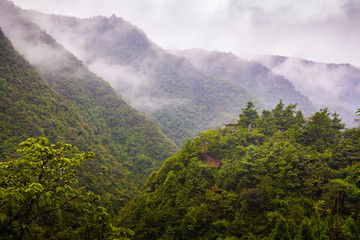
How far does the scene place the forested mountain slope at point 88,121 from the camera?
4144cm

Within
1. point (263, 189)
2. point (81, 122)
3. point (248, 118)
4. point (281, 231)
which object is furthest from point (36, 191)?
point (81, 122)

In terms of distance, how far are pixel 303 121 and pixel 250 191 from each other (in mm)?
13875

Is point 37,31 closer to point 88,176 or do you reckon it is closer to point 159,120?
point 159,120

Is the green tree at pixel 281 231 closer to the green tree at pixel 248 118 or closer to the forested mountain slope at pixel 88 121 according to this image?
the green tree at pixel 248 118

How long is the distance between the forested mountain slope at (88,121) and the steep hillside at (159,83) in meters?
32.8

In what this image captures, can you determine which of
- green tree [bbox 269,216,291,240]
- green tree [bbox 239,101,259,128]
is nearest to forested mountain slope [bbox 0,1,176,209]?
green tree [bbox 239,101,259,128]

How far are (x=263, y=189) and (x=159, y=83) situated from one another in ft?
520

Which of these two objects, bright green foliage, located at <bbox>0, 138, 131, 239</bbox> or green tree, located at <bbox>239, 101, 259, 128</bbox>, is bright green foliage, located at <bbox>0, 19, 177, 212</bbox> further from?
bright green foliage, located at <bbox>0, 138, 131, 239</bbox>

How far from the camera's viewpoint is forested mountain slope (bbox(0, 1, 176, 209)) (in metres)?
41.4

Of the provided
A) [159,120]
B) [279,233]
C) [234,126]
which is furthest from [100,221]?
[159,120]

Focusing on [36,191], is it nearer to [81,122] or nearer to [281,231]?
[281,231]

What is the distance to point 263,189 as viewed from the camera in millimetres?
15297

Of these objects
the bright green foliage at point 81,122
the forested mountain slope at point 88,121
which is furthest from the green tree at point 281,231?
the forested mountain slope at point 88,121

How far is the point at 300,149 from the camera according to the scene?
18.4m
